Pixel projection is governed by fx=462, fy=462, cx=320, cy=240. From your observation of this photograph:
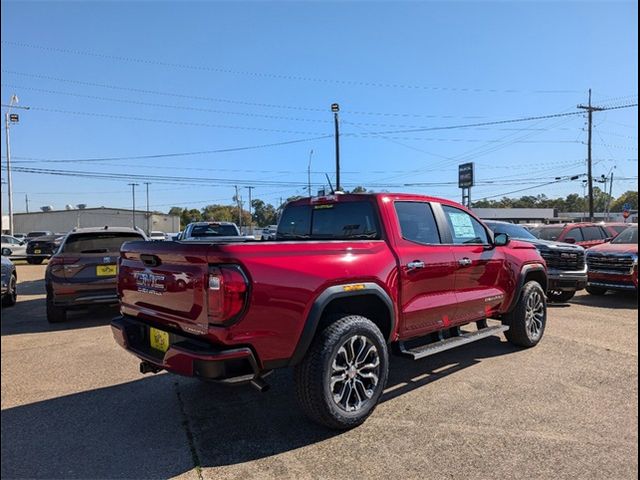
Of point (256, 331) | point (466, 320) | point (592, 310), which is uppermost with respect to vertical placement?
point (256, 331)

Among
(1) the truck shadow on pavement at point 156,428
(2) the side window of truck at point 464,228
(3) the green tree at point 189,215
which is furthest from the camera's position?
(3) the green tree at point 189,215

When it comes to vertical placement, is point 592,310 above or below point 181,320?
below

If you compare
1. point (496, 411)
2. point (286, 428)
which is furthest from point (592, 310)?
point (286, 428)

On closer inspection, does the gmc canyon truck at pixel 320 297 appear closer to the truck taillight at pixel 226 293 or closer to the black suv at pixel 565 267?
the truck taillight at pixel 226 293

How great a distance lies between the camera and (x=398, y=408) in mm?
3992

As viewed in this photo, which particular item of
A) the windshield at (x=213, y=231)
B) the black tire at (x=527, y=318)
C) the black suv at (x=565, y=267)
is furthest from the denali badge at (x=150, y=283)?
the windshield at (x=213, y=231)

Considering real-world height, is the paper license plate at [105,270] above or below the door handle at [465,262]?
below

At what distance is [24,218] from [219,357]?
348 ft

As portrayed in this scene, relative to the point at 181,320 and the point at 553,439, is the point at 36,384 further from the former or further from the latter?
the point at 553,439

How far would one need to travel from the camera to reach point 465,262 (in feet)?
15.9

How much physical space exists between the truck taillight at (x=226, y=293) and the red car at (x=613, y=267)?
945 cm

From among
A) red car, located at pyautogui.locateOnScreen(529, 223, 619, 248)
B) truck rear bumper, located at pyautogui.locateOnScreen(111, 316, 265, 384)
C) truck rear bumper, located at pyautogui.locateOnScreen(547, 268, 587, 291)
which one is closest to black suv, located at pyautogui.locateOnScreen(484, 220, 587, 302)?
truck rear bumper, located at pyautogui.locateOnScreen(547, 268, 587, 291)

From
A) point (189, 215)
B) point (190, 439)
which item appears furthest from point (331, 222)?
point (189, 215)

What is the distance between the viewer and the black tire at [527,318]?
18.7ft
